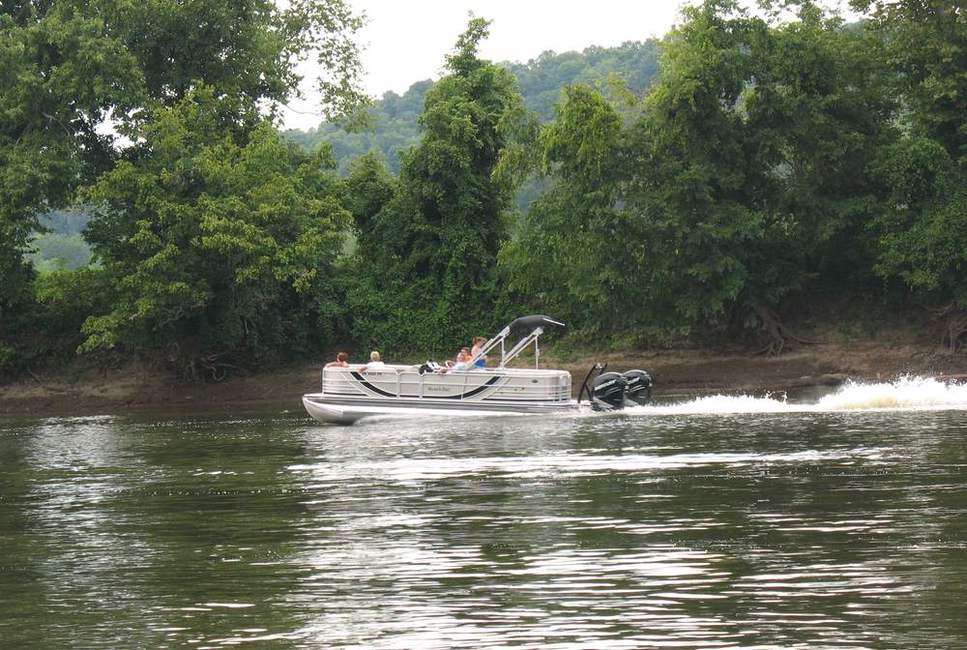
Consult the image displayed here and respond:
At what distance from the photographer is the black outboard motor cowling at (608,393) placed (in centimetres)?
3319

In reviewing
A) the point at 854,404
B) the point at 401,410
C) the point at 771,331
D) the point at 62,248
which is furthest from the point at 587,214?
the point at 62,248

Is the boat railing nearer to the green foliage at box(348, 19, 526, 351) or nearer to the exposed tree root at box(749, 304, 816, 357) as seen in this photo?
the exposed tree root at box(749, 304, 816, 357)

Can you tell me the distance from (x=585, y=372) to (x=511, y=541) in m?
33.3

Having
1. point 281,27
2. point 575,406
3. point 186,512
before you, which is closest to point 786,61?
point 575,406

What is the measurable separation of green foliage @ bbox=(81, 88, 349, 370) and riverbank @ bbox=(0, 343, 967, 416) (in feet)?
5.85

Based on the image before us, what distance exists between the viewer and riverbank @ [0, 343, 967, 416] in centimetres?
4478

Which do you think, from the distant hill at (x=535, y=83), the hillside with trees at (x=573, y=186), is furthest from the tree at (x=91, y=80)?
the distant hill at (x=535, y=83)

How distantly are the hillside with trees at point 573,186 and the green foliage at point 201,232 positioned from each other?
0.33 ft

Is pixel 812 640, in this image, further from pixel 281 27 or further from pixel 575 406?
pixel 281 27

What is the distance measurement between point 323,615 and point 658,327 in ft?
125

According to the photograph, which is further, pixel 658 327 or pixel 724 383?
pixel 658 327

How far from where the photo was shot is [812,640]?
10.8 m

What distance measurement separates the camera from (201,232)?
47781 mm

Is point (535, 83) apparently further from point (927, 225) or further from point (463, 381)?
point (463, 381)
